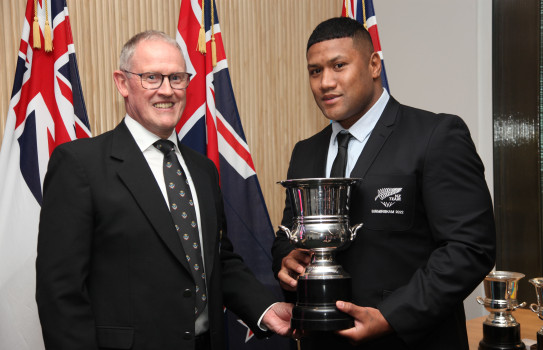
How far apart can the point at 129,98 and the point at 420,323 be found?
1281 millimetres

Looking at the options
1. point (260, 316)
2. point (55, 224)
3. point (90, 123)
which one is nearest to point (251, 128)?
point (90, 123)

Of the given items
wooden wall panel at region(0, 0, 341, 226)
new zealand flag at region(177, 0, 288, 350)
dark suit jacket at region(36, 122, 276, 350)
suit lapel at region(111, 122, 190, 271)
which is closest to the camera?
dark suit jacket at region(36, 122, 276, 350)

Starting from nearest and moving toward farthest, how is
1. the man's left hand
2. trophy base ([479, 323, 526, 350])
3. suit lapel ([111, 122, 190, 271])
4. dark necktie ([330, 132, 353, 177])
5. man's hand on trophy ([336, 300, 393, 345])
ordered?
man's hand on trophy ([336, 300, 393, 345]), suit lapel ([111, 122, 190, 271]), dark necktie ([330, 132, 353, 177]), the man's left hand, trophy base ([479, 323, 526, 350])

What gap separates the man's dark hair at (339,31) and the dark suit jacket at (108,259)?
78 centimetres

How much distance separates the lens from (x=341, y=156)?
1906 millimetres

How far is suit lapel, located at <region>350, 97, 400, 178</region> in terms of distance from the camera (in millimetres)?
1790

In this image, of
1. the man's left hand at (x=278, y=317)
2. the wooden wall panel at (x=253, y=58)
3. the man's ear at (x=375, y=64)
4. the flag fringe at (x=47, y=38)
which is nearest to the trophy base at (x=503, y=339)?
the man's left hand at (x=278, y=317)

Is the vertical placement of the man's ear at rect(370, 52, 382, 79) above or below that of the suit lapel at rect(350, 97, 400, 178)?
above

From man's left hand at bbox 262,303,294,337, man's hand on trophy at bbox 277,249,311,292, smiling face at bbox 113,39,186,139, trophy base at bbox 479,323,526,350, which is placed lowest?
trophy base at bbox 479,323,526,350

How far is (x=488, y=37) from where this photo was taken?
3482 mm

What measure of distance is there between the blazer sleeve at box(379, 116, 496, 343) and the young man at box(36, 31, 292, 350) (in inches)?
21.6

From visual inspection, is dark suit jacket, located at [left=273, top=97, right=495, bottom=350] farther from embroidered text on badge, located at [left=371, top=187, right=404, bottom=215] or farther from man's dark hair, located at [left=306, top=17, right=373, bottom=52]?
man's dark hair, located at [left=306, top=17, right=373, bottom=52]

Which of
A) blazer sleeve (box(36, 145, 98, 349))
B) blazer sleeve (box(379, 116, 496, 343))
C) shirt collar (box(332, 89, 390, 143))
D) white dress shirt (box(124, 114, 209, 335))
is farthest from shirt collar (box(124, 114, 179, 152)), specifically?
blazer sleeve (box(379, 116, 496, 343))

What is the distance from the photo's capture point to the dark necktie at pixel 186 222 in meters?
1.85
